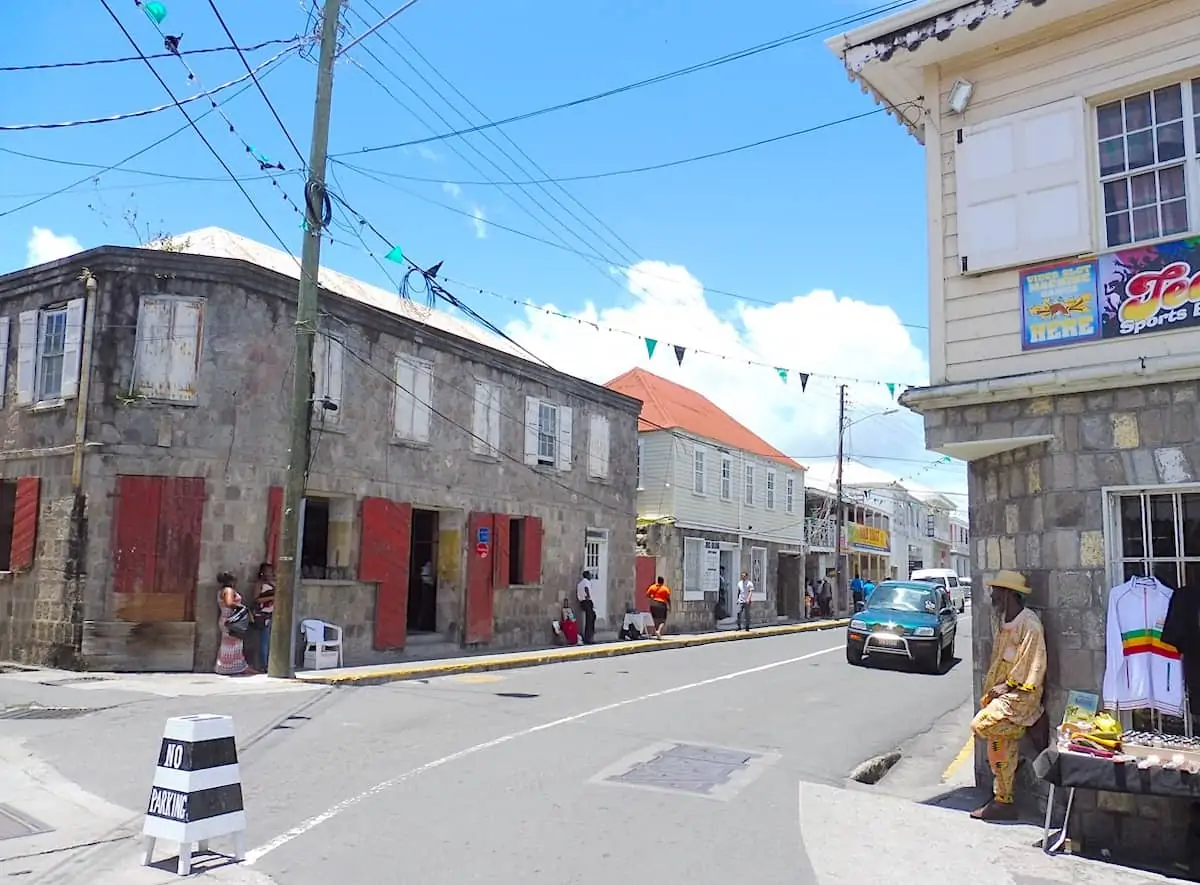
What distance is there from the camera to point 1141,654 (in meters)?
7.25

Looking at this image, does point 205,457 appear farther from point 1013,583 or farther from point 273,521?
point 1013,583

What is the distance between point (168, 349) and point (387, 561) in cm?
558

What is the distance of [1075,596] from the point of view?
7.73m

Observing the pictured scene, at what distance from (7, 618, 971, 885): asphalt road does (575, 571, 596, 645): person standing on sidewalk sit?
7944mm

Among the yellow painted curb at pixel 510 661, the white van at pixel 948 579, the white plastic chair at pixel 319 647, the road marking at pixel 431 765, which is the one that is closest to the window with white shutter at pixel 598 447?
the yellow painted curb at pixel 510 661

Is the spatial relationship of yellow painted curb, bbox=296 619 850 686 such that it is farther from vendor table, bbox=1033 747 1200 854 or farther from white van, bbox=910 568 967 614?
white van, bbox=910 568 967 614

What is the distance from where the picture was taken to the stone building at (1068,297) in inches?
293

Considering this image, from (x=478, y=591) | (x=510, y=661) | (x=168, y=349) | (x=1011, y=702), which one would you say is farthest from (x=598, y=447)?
Answer: (x=1011, y=702)

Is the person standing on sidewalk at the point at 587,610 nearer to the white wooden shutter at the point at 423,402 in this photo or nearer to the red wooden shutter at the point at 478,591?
the red wooden shutter at the point at 478,591

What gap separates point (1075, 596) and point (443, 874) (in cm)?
518

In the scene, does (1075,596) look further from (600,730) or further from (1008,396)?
(600,730)

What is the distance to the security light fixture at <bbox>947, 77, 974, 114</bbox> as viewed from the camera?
876 cm

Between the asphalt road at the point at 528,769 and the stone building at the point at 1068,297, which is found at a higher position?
the stone building at the point at 1068,297

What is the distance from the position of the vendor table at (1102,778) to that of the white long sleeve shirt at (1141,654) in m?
0.82
